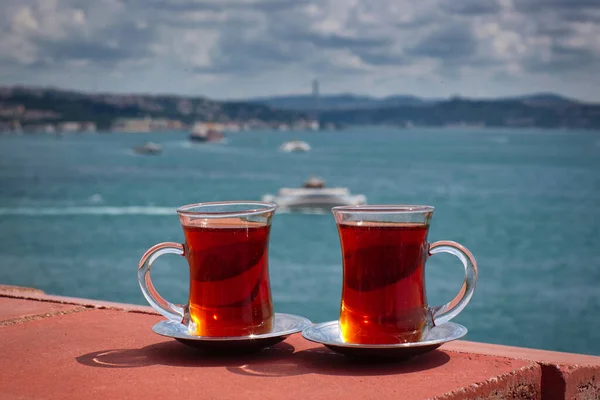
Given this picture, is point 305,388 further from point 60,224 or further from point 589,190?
point 589,190

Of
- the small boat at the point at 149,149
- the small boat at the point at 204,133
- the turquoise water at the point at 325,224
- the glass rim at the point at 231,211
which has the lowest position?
the turquoise water at the point at 325,224

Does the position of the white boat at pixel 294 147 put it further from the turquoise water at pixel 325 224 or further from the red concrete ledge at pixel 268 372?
the red concrete ledge at pixel 268 372

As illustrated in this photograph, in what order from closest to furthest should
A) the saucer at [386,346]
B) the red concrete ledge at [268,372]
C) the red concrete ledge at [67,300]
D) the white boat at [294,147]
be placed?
1. the red concrete ledge at [268,372]
2. the saucer at [386,346]
3. the red concrete ledge at [67,300]
4. the white boat at [294,147]

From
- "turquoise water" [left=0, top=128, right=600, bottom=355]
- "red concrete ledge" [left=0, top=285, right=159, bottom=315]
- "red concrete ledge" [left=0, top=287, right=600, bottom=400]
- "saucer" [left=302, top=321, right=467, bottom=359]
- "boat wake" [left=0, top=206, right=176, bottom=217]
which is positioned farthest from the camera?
"boat wake" [left=0, top=206, right=176, bottom=217]

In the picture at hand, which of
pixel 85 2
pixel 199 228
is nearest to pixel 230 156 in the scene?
pixel 85 2

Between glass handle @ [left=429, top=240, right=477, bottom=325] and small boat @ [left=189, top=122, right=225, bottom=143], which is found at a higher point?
glass handle @ [left=429, top=240, right=477, bottom=325]

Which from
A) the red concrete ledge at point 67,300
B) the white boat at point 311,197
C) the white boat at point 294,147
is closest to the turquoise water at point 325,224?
the white boat at point 311,197

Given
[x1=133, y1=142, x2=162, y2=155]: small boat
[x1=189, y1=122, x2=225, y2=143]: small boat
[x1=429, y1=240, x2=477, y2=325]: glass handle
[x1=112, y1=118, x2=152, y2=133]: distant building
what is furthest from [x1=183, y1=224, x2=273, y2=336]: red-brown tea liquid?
[x1=189, y1=122, x2=225, y2=143]: small boat

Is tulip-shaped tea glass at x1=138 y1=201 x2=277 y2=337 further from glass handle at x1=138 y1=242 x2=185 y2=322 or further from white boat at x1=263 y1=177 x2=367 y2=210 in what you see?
white boat at x1=263 y1=177 x2=367 y2=210

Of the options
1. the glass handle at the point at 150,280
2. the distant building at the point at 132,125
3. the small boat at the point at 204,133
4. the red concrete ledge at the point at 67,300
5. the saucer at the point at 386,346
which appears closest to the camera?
the saucer at the point at 386,346
